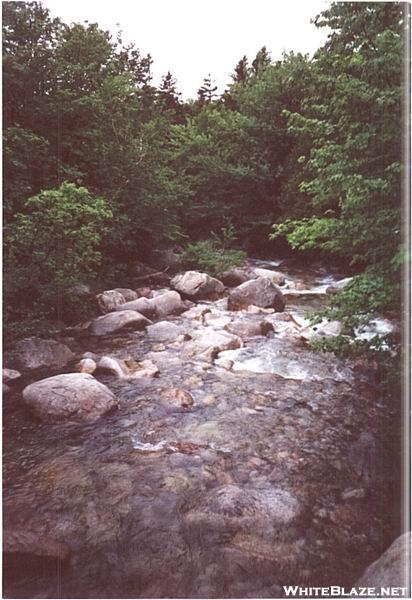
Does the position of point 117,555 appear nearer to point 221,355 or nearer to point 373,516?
point 373,516

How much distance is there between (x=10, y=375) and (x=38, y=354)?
562 mm

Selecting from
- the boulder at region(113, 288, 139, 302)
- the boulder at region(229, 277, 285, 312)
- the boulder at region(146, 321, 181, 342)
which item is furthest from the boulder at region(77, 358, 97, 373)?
the boulder at region(229, 277, 285, 312)

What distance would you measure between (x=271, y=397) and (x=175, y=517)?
2307 mm

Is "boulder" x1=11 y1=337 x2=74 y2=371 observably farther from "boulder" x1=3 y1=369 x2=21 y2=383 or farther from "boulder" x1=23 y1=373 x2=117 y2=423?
"boulder" x1=23 y1=373 x2=117 y2=423

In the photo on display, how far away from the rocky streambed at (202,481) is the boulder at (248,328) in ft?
4.31

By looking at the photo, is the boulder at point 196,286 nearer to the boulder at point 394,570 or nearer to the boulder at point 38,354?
the boulder at point 38,354

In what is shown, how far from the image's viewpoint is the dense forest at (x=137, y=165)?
3.50 metres

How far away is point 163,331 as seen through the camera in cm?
746

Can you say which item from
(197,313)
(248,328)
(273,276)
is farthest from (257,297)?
(273,276)

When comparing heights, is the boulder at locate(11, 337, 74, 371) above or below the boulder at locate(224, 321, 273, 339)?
below

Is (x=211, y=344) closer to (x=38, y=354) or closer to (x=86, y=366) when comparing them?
(x=86, y=366)

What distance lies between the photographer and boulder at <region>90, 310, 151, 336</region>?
24.2 feet

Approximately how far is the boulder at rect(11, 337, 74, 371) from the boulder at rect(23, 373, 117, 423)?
1.04 meters

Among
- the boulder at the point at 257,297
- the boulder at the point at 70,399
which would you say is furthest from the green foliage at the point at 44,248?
the boulder at the point at 257,297
